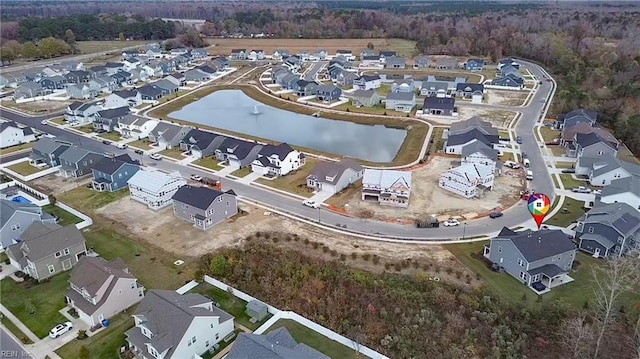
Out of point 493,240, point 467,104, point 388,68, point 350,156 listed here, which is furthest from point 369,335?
point 388,68

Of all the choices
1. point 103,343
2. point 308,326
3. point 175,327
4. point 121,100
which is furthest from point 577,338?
point 121,100

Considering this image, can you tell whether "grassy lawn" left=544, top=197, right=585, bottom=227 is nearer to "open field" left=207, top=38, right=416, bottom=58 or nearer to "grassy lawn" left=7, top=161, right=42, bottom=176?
"grassy lawn" left=7, top=161, right=42, bottom=176

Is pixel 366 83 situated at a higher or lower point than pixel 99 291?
lower

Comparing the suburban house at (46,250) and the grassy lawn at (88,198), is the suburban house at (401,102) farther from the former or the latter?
the suburban house at (46,250)

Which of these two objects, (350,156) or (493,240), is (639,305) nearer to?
(493,240)

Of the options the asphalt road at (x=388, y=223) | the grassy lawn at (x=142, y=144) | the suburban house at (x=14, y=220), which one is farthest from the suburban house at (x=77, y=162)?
the suburban house at (x=14, y=220)

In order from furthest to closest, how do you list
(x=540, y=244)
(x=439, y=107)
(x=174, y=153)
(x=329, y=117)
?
(x=329, y=117)
(x=439, y=107)
(x=174, y=153)
(x=540, y=244)

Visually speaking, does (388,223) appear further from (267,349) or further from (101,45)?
(101,45)
